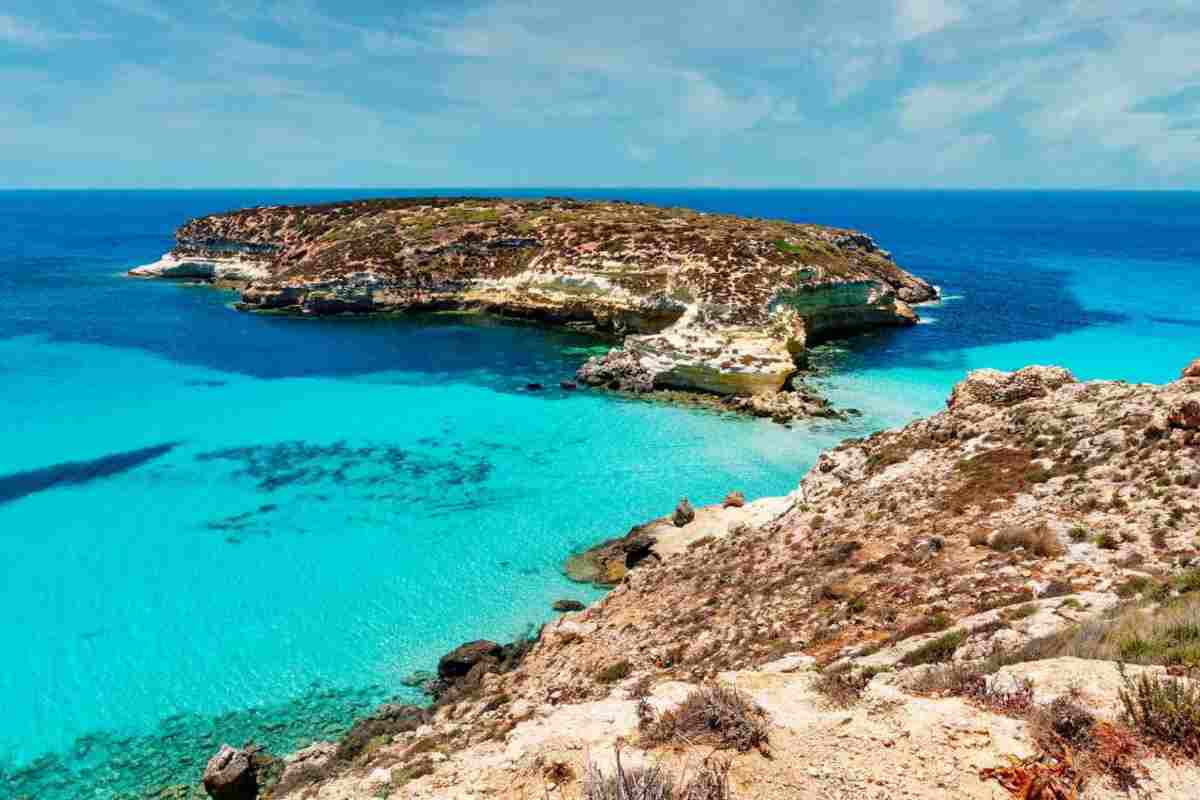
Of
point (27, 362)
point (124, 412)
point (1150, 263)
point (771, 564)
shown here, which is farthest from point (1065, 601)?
point (1150, 263)

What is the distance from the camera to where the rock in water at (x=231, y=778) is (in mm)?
14367

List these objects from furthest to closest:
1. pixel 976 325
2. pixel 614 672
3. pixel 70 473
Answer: pixel 976 325 < pixel 70 473 < pixel 614 672

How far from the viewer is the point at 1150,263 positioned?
4309 inches

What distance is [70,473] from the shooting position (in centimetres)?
3172

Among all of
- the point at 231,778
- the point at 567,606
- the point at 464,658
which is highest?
the point at 464,658

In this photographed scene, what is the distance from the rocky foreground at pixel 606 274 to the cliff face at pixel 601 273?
0.15 meters

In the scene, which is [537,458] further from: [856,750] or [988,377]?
[856,750]

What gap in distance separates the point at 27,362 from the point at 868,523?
2377 inches

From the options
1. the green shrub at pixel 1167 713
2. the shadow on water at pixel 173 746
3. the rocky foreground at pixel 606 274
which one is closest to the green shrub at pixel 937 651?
the green shrub at pixel 1167 713

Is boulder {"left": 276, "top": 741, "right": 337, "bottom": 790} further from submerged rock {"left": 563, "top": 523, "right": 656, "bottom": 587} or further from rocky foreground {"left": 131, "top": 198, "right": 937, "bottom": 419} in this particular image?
rocky foreground {"left": 131, "top": 198, "right": 937, "bottom": 419}

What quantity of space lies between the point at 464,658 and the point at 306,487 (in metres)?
16.0

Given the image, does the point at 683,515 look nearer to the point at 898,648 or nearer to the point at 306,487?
the point at 898,648

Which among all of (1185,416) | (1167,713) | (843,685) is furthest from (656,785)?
(1185,416)

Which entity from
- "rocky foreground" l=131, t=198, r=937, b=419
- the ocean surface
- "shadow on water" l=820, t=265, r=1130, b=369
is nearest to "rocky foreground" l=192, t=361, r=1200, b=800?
the ocean surface
